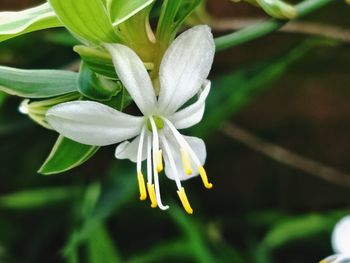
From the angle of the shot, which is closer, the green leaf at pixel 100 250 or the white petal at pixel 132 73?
the white petal at pixel 132 73

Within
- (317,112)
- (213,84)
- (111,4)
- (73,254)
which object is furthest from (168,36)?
(317,112)

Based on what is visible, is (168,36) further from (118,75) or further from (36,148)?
(36,148)

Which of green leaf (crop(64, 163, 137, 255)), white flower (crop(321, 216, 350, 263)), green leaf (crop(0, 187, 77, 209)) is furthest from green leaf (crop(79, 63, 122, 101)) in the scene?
green leaf (crop(0, 187, 77, 209))

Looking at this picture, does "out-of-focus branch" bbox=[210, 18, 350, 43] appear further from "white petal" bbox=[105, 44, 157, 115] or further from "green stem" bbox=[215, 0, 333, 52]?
"white petal" bbox=[105, 44, 157, 115]

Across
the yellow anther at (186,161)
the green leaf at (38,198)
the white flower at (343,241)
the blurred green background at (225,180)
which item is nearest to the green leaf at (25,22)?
the yellow anther at (186,161)

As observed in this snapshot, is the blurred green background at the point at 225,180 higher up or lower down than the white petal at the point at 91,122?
lower down

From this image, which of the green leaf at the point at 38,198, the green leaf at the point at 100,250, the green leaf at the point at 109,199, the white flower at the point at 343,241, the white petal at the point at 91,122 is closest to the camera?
the white petal at the point at 91,122

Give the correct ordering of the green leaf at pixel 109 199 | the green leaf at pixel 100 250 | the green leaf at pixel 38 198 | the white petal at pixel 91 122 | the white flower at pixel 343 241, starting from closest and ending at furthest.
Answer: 1. the white petal at pixel 91 122
2. the white flower at pixel 343 241
3. the green leaf at pixel 109 199
4. the green leaf at pixel 100 250
5. the green leaf at pixel 38 198

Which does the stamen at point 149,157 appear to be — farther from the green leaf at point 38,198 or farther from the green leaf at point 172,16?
the green leaf at point 38,198
